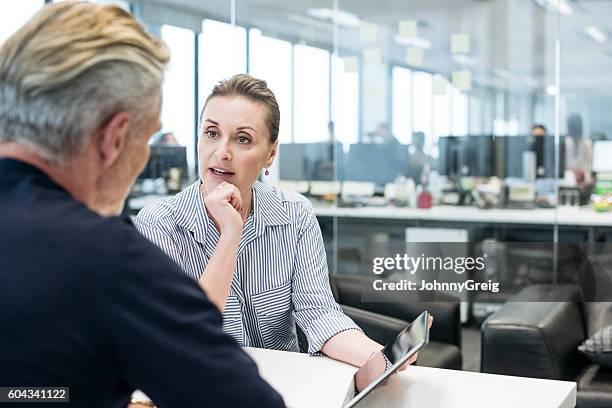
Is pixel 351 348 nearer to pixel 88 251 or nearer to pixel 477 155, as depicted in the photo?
pixel 88 251

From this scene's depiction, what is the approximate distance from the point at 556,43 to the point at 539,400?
3.87 m

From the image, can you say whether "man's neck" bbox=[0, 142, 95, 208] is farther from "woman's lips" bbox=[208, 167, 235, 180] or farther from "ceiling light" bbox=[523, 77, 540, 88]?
"ceiling light" bbox=[523, 77, 540, 88]

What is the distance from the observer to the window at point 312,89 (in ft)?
17.9

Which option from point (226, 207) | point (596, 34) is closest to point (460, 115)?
point (596, 34)

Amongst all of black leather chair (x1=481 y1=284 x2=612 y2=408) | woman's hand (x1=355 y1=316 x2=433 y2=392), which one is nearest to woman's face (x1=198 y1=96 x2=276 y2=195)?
woman's hand (x1=355 y1=316 x2=433 y2=392)

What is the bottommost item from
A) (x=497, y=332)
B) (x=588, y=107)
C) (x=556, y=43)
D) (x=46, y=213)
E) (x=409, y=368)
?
(x=497, y=332)

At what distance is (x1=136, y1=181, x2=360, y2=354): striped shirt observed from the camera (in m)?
2.02

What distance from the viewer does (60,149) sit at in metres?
0.88

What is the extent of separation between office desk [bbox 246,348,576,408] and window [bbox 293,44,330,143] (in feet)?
12.5

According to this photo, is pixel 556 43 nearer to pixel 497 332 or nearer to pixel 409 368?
pixel 497 332

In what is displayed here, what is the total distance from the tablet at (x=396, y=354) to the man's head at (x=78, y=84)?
627mm

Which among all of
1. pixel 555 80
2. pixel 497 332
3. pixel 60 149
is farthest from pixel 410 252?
pixel 60 149

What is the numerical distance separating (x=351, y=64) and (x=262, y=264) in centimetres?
354

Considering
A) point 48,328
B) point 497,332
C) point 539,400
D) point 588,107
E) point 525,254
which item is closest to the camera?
point 48,328
